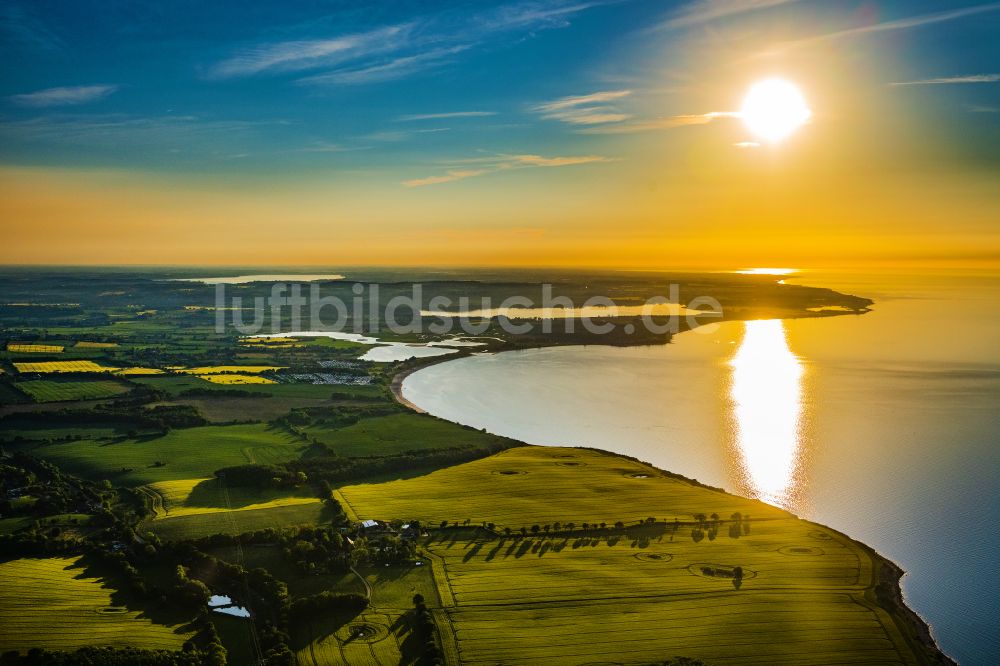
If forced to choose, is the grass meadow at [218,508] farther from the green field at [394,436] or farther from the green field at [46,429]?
the green field at [46,429]

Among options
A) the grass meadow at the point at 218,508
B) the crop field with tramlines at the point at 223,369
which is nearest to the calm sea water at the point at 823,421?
the crop field with tramlines at the point at 223,369

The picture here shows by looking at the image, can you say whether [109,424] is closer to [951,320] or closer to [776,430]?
[776,430]

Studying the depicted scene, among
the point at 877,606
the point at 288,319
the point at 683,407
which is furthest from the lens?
the point at 288,319

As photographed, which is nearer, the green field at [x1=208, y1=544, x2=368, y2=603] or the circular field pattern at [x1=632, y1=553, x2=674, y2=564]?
the green field at [x1=208, y1=544, x2=368, y2=603]

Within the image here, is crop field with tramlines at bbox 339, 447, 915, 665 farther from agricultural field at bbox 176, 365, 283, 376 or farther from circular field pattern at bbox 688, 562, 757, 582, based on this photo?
agricultural field at bbox 176, 365, 283, 376

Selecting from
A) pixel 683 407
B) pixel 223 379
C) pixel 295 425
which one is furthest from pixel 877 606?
pixel 223 379

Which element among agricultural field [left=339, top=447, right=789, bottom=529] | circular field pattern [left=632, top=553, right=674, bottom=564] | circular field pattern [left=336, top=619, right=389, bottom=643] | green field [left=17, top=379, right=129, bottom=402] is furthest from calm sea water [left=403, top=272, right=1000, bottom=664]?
green field [left=17, top=379, right=129, bottom=402]
